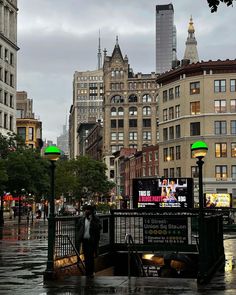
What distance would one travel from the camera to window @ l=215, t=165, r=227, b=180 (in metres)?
91.8

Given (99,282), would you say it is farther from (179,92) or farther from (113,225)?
(179,92)

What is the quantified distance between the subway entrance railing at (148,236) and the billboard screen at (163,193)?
49.7ft

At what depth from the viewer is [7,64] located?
282 feet

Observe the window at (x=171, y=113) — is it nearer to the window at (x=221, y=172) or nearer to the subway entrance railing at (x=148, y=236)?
the window at (x=221, y=172)

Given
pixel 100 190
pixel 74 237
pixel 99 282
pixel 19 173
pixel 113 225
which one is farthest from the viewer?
pixel 100 190

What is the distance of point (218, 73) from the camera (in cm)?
9300

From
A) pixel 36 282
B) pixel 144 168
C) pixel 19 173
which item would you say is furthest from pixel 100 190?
pixel 36 282

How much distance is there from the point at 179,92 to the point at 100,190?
2251cm

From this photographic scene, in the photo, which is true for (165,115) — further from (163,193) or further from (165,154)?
(163,193)

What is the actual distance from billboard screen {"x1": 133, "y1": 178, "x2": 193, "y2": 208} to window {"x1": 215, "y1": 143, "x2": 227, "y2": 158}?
54.7 m

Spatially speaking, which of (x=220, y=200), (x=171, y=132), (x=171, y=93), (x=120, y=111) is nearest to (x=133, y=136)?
(x=120, y=111)

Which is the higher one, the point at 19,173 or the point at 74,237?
the point at 19,173

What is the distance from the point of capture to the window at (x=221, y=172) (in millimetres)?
91750

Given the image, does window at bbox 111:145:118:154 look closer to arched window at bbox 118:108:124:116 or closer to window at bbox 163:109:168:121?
arched window at bbox 118:108:124:116
